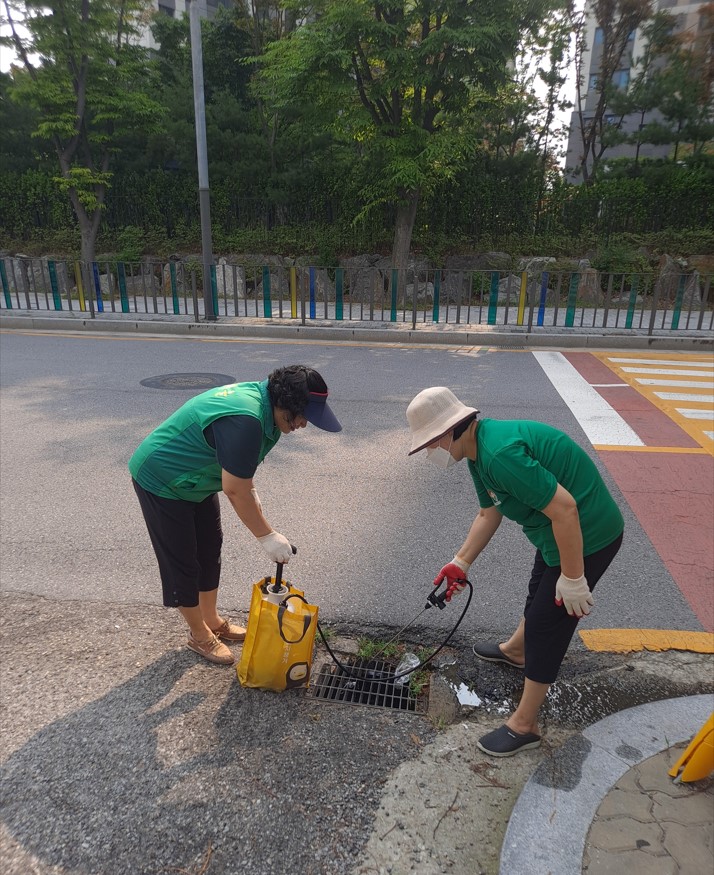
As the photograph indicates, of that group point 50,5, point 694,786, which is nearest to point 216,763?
point 694,786

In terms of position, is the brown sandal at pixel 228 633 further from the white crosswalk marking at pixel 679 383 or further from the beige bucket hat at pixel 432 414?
the white crosswalk marking at pixel 679 383

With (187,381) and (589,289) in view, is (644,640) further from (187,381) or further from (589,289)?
(589,289)

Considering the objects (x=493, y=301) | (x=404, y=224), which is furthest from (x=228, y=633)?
(x=404, y=224)

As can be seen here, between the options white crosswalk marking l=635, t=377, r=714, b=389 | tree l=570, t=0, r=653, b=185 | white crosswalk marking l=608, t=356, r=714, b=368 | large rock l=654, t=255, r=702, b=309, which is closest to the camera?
white crosswalk marking l=635, t=377, r=714, b=389

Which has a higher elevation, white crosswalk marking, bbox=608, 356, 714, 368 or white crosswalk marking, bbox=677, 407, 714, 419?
white crosswalk marking, bbox=677, 407, 714, 419

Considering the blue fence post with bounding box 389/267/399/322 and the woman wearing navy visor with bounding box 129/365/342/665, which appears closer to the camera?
the woman wearing navy visor with bounding box 129/365/342/665

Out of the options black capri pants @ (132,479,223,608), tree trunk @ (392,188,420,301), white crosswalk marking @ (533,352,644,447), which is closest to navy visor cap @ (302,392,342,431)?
black capri pants @ (132,479,223,608)

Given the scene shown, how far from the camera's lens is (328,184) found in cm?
2136

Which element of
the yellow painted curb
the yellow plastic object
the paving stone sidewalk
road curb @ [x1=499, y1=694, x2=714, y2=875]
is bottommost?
the yellow painted curb

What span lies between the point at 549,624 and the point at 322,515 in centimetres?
239

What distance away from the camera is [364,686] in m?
3.04

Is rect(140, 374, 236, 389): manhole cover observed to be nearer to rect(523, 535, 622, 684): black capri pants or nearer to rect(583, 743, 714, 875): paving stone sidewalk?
rect(523, 535, 622, 684): black capri pants

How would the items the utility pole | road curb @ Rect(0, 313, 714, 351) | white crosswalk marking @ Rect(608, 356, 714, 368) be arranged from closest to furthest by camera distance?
white crosswalk marking @ Rect(608, 356, 714, 368) → road curb @ Rect(0, 313, 714, 351) → the utility pole

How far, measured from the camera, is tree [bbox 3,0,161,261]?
1673cm
